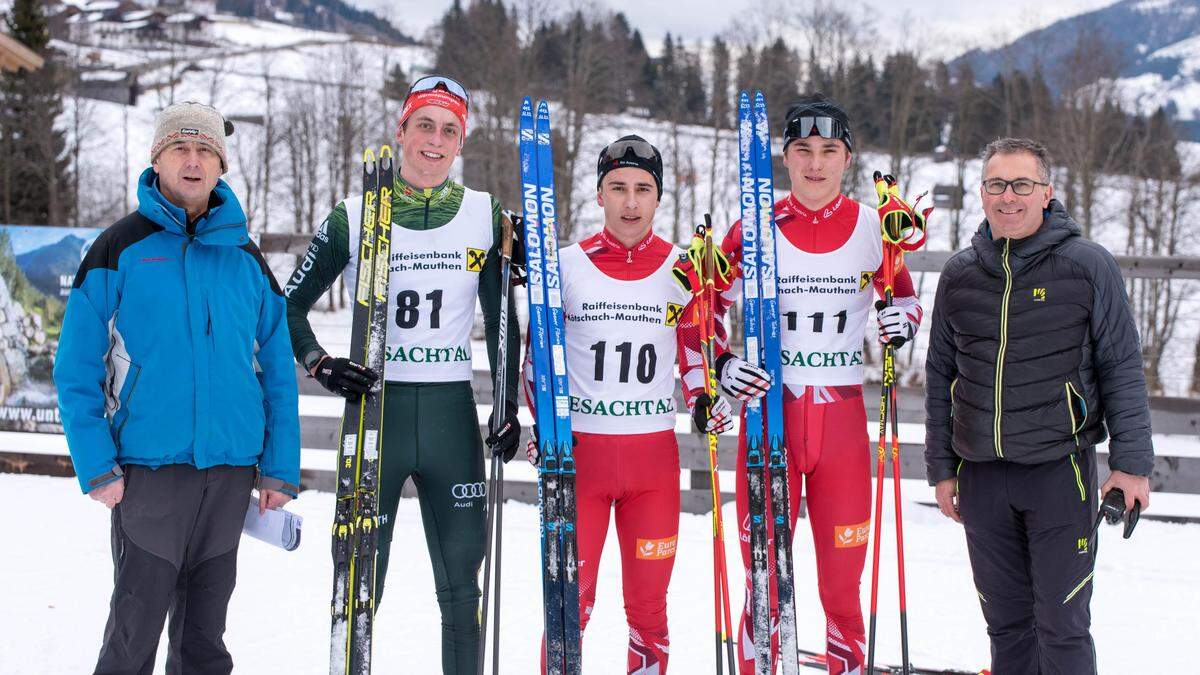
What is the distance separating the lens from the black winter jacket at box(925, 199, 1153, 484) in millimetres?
2533

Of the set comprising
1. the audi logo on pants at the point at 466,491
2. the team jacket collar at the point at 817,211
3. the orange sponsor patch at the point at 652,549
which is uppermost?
the team jacket collar at the point at 817,211

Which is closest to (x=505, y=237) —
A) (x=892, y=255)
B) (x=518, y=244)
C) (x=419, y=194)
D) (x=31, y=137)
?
(x=518, y=244)

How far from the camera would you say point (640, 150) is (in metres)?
2.84

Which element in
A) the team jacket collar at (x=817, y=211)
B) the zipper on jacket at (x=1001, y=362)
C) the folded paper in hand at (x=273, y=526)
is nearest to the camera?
the folded paper in hand at (x=273, y=526)

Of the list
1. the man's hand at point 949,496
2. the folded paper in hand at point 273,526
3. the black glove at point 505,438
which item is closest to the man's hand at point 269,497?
the folded paper in hand at point 273,526

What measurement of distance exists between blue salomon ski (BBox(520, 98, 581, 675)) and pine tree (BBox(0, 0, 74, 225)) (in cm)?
2975

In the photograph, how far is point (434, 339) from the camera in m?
2.79

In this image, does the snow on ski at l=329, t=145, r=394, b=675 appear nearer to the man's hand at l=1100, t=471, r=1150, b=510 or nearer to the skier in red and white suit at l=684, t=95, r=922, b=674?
the skier in red and white suit at l=684, t=95, r=922, b=674

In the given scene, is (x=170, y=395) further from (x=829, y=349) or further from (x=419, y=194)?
(x=829, y=349)

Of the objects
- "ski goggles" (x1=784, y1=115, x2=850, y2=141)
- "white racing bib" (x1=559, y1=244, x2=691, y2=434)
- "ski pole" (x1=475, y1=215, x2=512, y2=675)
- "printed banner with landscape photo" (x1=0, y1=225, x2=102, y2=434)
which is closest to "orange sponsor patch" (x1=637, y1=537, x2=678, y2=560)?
"white racing bib" (x1=559, y1=244, x2=691, y2=434)

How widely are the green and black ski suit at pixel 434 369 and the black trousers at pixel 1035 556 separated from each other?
1631 mm

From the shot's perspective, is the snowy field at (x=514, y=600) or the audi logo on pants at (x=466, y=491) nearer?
the audi logo on pants at (x=466, y=491)

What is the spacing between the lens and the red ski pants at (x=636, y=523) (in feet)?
8.96

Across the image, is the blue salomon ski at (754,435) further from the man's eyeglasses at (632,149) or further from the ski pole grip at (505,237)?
the ski pole grip at (505,237)
